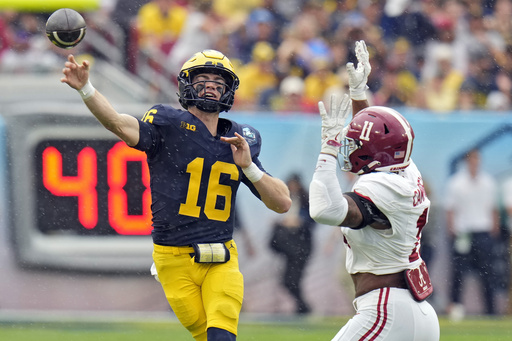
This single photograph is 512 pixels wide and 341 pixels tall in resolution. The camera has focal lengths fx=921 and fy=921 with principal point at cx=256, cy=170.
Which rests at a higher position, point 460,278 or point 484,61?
point 484,61

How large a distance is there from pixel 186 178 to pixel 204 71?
610 mm

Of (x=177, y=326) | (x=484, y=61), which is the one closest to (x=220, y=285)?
(x=177, y=326)

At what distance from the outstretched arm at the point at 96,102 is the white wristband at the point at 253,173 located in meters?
0.61

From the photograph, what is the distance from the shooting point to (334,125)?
4.36m

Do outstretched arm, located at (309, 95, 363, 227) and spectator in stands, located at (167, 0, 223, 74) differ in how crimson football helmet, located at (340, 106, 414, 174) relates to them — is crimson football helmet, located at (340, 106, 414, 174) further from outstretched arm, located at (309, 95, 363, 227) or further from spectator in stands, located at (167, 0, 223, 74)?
spectator in stands, located at (167, 0, 223, 74)

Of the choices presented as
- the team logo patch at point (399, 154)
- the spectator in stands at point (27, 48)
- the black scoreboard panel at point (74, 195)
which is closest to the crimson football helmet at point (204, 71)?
the team logo patch at point (399, 154)

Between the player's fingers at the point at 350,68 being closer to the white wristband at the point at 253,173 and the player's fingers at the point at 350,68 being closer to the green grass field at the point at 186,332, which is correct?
the white wristband at the point at 253,173

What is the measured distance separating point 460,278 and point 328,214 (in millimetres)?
5948

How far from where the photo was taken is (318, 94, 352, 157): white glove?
431 centimetres

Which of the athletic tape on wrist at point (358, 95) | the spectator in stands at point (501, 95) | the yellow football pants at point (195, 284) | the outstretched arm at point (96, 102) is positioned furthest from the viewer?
the spectator in stands at point (501, 95)

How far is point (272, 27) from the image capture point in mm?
11555

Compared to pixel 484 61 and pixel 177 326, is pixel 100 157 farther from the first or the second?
pixel 484 61

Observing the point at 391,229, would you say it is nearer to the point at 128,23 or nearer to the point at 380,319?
the point at 380,319

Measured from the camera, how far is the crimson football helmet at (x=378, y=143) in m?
4.42
